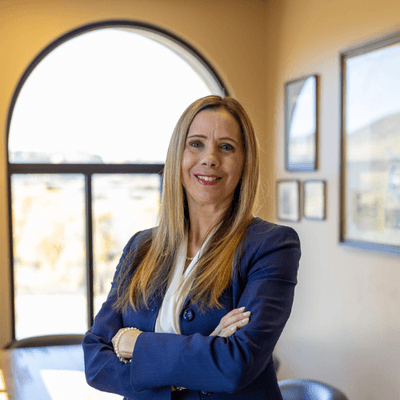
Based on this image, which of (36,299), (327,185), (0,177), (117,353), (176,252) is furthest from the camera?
Result: (36,299)

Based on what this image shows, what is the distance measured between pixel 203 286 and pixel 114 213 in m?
2.97

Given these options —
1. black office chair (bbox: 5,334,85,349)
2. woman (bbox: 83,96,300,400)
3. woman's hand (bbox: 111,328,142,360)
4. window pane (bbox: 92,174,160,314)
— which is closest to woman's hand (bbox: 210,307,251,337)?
woman (bbox: 83,96,300,400)

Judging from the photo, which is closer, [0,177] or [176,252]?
[176,252]

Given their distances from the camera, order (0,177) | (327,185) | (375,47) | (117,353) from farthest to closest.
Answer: (0,177), (327,185), (375,47), (117,353)

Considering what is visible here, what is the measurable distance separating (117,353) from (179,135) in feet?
2.19

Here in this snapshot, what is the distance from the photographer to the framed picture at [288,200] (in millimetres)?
3664

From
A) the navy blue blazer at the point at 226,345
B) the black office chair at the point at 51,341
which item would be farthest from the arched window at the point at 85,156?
the navy blue blazer at the point at 226,345

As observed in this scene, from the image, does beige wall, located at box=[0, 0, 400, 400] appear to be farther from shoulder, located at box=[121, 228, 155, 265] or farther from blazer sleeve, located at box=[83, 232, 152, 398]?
blazer sleeve, located at box=[83, 232, 152, 398]

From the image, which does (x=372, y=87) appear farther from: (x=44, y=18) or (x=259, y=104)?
(x=44, y=18)

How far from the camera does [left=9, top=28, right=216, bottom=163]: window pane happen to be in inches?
154

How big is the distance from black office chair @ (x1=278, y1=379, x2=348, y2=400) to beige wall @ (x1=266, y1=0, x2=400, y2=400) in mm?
867

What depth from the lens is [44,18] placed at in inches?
147

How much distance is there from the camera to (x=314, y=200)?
3.42 metres

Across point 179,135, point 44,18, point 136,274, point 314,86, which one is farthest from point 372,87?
point 44,18
